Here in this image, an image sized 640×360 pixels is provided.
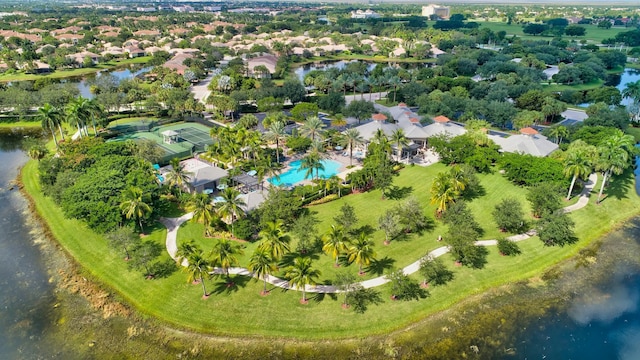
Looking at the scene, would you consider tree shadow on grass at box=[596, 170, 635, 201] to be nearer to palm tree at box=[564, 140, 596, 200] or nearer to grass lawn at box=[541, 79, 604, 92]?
palm tree at box=[564, 140, 596, 200]

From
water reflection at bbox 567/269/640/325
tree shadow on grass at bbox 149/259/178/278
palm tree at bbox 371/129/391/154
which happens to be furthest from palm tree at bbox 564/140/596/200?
tree shadow on grass at bbox 149/259/178/278

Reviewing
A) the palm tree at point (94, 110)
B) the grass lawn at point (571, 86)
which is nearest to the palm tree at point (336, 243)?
the palm tree at point (94, 110)

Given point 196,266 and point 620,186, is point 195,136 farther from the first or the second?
point 620,186

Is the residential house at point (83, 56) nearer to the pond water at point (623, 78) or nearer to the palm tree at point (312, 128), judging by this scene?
the palm tree at point (312, 128)

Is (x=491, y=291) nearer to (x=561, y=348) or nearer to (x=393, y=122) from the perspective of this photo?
(x=561, y=348)

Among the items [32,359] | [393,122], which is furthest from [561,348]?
[393,122]
